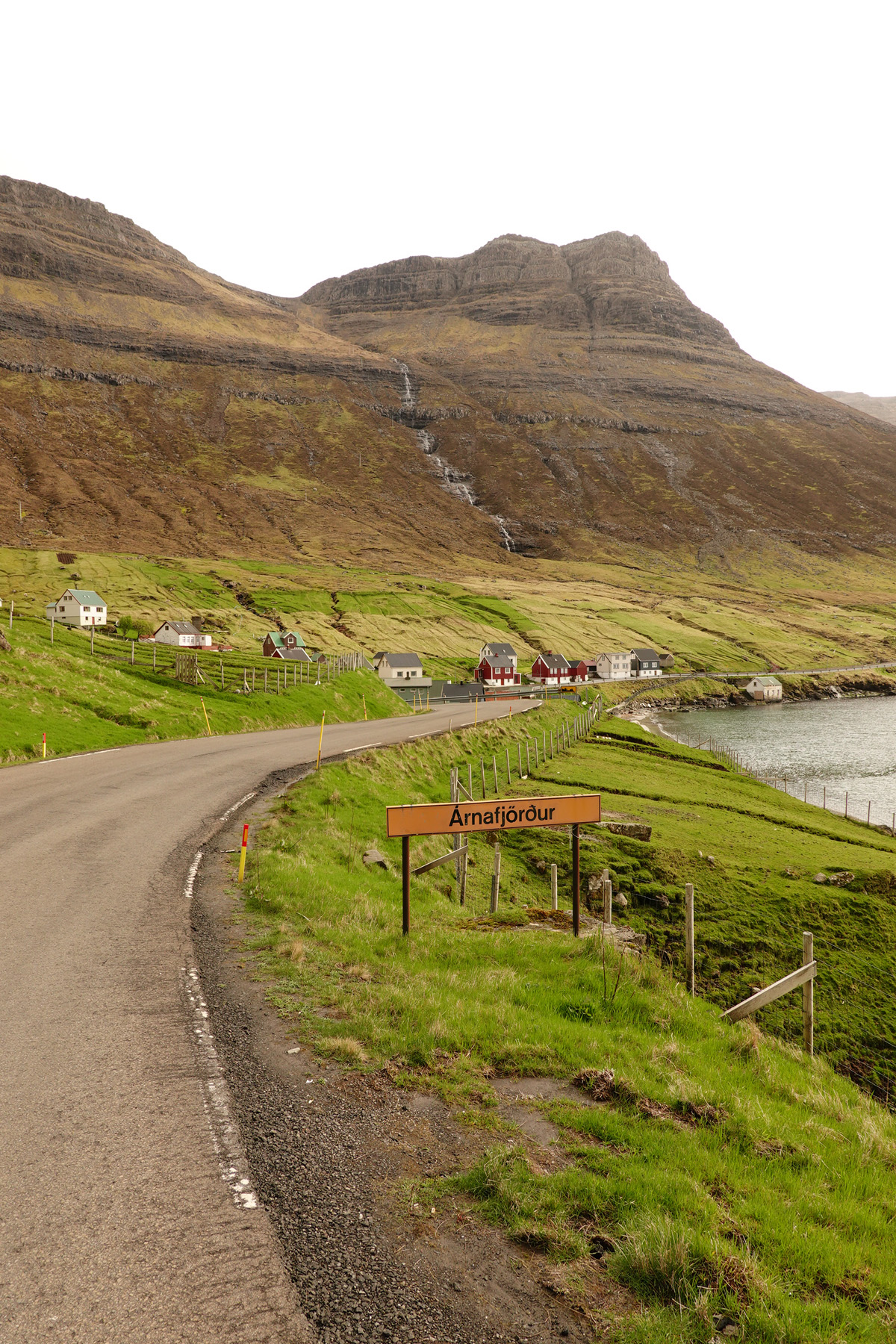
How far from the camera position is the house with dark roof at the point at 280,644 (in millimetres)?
112662

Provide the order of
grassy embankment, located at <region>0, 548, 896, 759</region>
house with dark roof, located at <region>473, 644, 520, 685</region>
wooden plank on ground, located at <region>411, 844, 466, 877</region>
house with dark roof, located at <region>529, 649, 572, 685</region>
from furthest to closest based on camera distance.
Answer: grassy embankment, located at <region>0, 548, 896, 759</region>, house with dark roof, located at <region>529, 649, 572, 685</region>, house with dark roof, located at <region>473, 644, 520, 685</region>, wooden plank on ground, located at <region>411, 844, 466, 877</region>

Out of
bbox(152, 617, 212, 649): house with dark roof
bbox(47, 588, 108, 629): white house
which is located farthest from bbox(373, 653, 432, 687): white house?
bbox(47, 588, 108, 629): white house

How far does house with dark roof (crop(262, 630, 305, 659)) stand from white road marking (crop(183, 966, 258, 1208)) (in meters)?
104

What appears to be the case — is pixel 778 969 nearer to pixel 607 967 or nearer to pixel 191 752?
pixel 607 967

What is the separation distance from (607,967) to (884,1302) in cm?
654

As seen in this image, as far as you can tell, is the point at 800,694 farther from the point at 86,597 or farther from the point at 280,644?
the point at 86,597

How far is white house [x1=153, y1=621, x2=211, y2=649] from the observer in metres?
113

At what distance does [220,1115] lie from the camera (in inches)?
289

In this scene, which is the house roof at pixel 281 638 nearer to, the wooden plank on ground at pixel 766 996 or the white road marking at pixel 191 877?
the white road marking at pixel 191 877

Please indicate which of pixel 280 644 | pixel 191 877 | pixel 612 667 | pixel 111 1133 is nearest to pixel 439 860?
pixel 191 877

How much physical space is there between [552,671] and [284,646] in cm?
4613

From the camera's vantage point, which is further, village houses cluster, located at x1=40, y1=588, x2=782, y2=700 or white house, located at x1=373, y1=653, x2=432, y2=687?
white house, located at x1=373, y1=653, x2=432, y2=687

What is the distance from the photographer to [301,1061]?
865 centimetres

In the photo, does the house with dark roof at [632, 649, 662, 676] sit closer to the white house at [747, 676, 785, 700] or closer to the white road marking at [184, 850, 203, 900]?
the white house at [747, 676, 785, 700]
